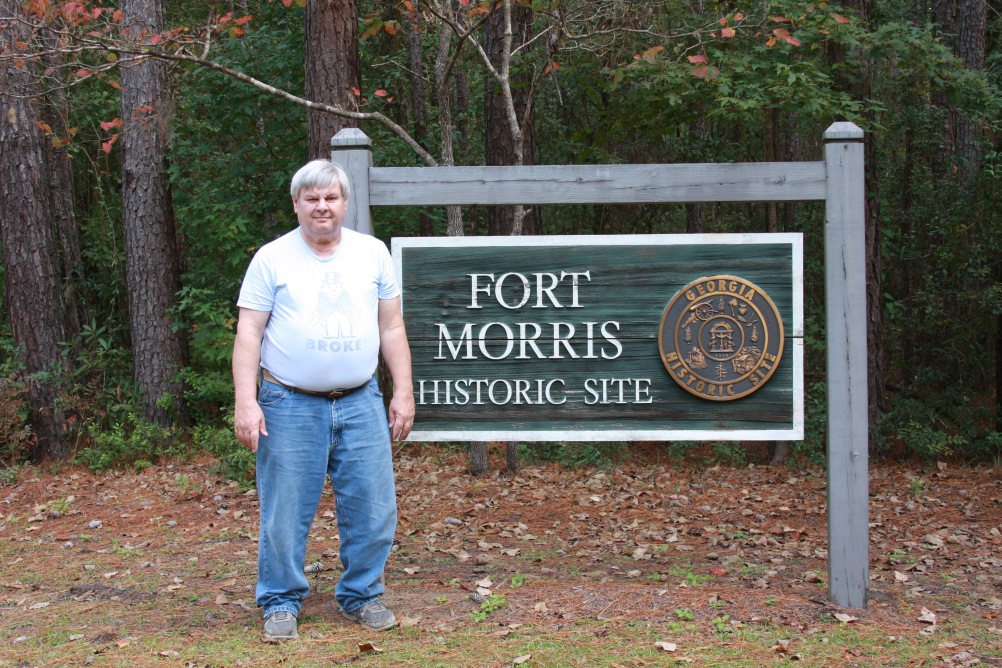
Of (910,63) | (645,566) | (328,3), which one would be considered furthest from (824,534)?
(328,3)

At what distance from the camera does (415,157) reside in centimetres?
1044

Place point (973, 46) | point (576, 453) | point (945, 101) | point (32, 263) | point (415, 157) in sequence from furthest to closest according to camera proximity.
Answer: point (945, 101) < point (973, 46) < point (415, 157) < point (32, 263) < point (576, 453)

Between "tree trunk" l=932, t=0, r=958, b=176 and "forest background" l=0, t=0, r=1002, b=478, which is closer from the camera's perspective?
"forest background" l=0, t=0, r=1002, b=478

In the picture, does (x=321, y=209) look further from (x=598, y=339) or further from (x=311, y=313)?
(x=598, y=339)

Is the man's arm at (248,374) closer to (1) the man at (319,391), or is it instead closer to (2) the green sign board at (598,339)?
(1) the man at (319,391)

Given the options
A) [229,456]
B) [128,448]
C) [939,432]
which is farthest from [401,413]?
[939,432]

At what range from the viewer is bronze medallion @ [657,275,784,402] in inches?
174

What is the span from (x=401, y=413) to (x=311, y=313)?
64 cm

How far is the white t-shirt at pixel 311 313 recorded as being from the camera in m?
3.75

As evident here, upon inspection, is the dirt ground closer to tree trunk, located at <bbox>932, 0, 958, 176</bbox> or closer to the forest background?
the forest background

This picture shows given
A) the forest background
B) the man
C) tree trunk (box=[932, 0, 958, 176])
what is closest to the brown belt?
the man

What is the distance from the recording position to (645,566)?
521 centimetres

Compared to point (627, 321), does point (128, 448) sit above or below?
below

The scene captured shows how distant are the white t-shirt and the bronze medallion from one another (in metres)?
1.52
